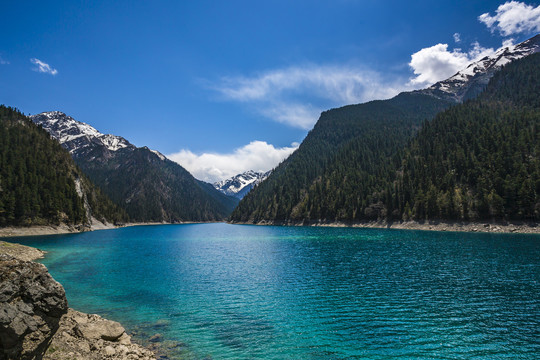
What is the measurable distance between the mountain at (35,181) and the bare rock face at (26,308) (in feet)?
352

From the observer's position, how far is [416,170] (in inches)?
5640

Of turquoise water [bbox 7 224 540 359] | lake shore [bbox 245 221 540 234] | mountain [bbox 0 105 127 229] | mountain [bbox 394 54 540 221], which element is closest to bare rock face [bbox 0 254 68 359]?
turquoise water [bbox 7 224 540 359]

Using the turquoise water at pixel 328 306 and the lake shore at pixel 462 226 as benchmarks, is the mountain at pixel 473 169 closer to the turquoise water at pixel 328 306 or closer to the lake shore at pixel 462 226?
the lake shore at pixel 462 226

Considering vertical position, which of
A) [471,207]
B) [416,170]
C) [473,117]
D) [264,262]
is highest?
[473,117]

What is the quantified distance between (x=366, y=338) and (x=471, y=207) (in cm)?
11091

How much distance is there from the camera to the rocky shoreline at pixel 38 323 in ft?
28.9

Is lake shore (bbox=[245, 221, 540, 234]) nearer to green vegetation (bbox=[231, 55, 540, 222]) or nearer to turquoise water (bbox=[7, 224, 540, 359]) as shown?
green vegetation (bbox=[231, 55, 540, 222])

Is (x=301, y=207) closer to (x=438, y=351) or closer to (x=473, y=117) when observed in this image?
(x=473, y=117)

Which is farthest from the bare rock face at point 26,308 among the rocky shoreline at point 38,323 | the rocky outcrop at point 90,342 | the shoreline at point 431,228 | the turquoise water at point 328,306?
the shoreline at point 431,228

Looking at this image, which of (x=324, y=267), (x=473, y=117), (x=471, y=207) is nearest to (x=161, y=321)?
A: (x=324, y=267)

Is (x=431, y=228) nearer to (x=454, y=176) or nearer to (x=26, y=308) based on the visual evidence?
(x=454, y=176)

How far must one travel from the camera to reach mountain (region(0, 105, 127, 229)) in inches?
3770

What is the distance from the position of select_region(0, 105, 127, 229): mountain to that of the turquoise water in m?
73.8

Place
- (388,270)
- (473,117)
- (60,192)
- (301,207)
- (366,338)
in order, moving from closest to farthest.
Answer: (366,338) < (388,270) < (60,192) < (473,117) < (301,207)
